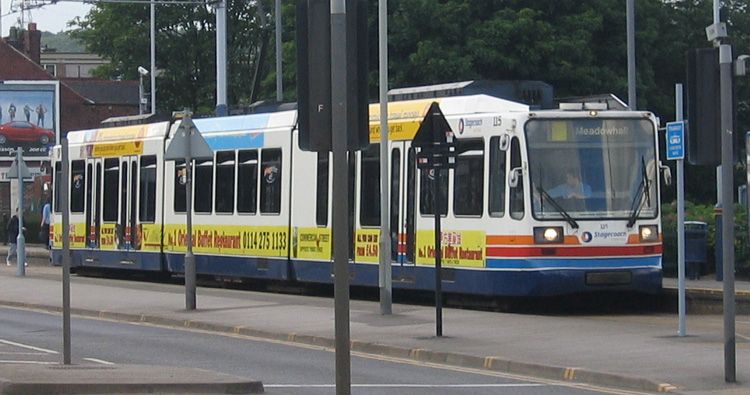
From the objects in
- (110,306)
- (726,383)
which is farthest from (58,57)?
(726,383)

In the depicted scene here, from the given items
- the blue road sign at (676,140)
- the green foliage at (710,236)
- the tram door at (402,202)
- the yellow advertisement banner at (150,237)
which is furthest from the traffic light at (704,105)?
the yellow advertisement banner at (150,237)

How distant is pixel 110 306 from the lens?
27375mm

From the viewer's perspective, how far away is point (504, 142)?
23.5 m

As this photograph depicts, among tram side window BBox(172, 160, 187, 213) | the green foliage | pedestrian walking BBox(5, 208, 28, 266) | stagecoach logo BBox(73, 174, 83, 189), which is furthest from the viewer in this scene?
pedestrian walking BBox(5, 208, 28, 266)

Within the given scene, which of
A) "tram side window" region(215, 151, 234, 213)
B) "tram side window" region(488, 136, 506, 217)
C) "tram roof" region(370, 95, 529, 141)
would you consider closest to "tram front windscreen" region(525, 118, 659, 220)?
"tram side window" region(488, 136, 506, 217)

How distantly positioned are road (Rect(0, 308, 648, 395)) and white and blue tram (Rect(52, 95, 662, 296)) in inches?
147

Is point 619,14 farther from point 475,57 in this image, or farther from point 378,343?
point 378,343

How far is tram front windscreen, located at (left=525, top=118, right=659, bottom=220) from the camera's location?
23.4 meters

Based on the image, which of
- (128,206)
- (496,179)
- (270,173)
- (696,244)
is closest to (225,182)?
(270,173)

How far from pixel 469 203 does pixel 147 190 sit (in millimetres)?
11366

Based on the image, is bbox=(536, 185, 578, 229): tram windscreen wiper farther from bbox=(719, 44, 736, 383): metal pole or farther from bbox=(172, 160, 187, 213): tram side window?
bbox=(172, 160, 187, 213): tram side window

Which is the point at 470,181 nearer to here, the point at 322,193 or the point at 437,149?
the point at 322,193

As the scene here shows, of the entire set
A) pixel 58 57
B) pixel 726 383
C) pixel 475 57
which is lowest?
pixel 726 383

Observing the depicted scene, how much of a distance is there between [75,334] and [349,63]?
1307cm
